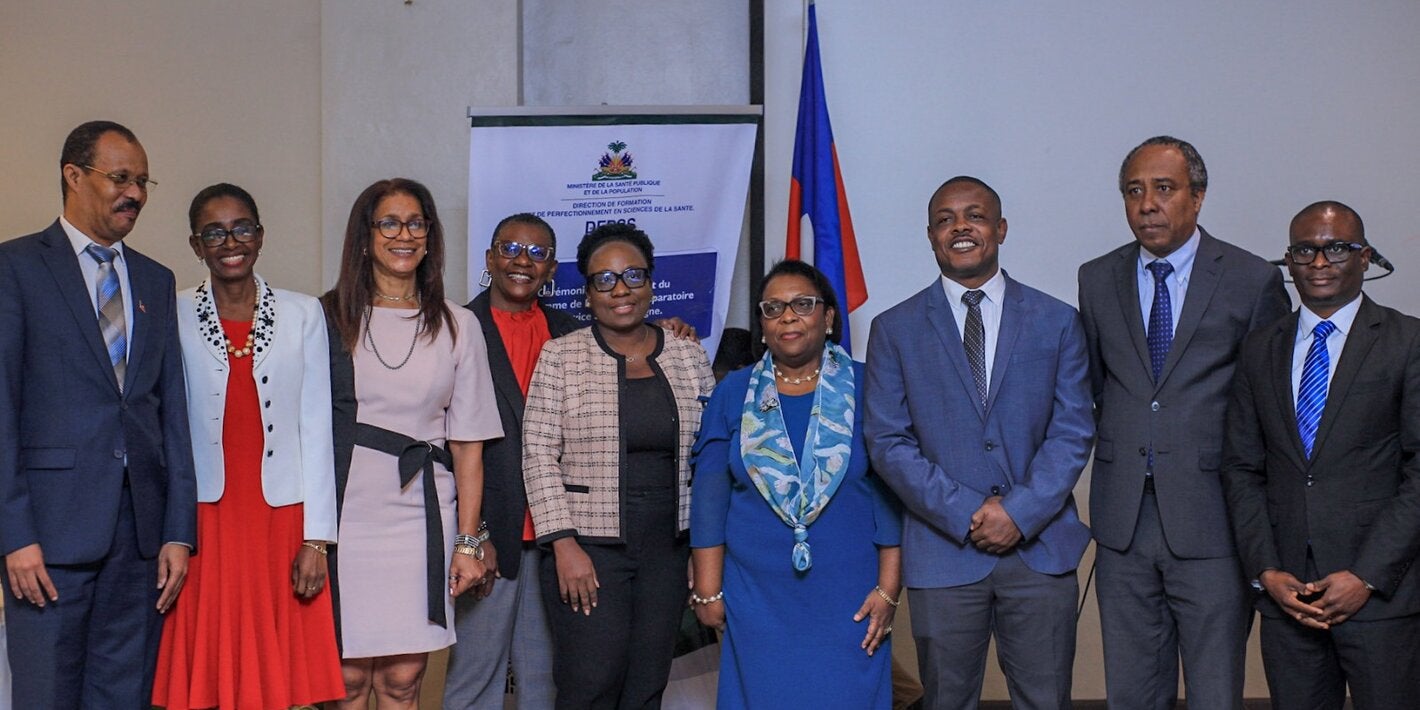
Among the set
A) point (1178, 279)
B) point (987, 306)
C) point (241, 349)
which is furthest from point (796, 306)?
point (241, 349)

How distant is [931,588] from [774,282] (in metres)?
0.94

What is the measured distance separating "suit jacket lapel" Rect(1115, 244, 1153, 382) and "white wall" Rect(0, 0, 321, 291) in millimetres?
3538

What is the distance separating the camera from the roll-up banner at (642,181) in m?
4.79

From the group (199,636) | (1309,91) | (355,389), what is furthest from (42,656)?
(1309,91)

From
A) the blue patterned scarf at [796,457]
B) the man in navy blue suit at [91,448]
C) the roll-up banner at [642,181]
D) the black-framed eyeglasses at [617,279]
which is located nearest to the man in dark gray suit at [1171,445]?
the blue patterned scarf at [796,457]

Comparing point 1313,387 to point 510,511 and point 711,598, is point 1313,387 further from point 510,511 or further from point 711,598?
point 510,511

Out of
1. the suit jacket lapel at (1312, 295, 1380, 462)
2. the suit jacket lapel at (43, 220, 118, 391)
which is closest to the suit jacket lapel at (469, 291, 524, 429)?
the suit jacket lapel at (43, 220, 118, 391)

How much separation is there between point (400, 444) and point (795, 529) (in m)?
1.13

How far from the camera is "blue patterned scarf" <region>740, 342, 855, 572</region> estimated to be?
3.27 meters

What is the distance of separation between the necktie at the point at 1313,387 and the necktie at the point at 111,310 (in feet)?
9.87

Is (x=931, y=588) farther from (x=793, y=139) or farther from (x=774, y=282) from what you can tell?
(x=793, y=139)

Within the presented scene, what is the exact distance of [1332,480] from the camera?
3.14 metres

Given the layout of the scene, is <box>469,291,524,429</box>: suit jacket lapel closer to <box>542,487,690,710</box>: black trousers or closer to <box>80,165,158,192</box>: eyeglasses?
<box>542,487,690,710</box>: black trousers

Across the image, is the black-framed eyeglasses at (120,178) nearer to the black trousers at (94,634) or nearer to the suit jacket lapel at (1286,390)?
the black trousers at (94,634)
